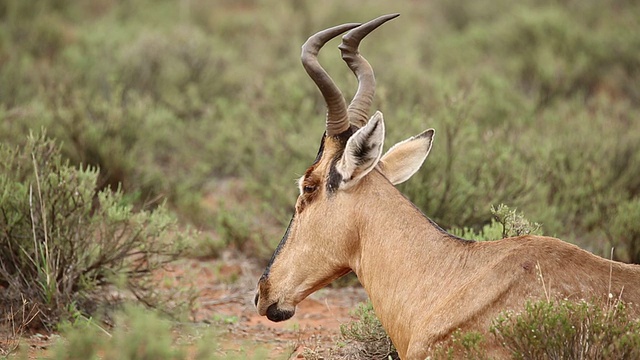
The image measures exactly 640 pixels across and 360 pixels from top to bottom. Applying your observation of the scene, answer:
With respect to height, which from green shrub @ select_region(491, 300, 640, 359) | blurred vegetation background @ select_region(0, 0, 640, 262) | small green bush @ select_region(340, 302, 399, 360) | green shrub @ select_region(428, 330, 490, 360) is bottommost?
blurred vegetation background @ select_region(0, 0, 640, 262)

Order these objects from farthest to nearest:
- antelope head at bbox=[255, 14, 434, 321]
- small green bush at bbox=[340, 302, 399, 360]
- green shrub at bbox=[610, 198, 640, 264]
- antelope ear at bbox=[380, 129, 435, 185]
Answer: green shrub at bbox=[610, 198, 640, 264]
small green bush at bbox=[340, 302, 399, 360]
antelope ear at bbox=[380, 129, 435, 185]
antelope head at bbox=[255, 14, 434, 321]

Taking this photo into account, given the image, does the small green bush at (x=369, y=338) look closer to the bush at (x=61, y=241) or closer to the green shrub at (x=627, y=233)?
the bush at (x=61, y=241)

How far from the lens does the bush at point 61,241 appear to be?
6480 mm

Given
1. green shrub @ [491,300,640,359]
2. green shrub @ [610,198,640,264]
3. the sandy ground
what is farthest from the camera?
green shrub @ [610,198,640,264]

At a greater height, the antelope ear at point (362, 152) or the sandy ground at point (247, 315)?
the antelope ear at point (362, 152)

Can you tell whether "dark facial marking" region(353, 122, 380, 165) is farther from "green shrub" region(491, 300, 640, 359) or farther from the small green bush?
the small green bush

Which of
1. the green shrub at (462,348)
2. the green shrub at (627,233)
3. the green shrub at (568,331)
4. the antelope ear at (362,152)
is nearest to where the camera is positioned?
the green shrub at (568,331)

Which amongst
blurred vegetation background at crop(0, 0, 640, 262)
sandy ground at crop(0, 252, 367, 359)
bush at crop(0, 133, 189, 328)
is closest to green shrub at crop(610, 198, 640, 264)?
blurred vegetation background at crop(0, 0, 640, 262)

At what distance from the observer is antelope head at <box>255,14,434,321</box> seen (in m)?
4.89

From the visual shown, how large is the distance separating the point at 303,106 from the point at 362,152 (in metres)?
6.73

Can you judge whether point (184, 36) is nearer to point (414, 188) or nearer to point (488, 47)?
point (488, 47)

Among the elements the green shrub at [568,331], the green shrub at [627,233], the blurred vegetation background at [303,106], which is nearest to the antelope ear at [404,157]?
the green shrub at [568,331]

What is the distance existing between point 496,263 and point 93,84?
11.2 meters

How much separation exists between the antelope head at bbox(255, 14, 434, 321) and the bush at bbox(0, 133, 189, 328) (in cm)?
206
